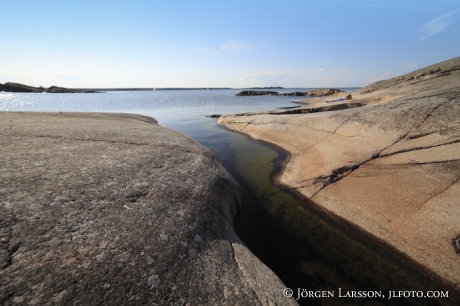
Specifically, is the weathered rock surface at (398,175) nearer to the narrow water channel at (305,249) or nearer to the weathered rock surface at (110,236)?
the narrow water channel at (305,249)

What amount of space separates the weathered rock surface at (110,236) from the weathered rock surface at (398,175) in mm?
3361

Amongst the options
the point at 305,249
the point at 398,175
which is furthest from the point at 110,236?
the point at 398,175

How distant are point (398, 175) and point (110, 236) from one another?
678 centimetres

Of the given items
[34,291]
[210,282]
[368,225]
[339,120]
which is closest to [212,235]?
[210,282]

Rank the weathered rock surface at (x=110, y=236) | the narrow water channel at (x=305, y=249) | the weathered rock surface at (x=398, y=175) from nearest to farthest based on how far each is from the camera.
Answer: the weathered rock surface at (x=110, y=236) < the narrow water channel at (x=305, y=249) < the weathered rock surface at (x=398, y=175)

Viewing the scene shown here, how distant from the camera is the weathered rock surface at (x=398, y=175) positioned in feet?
13.2

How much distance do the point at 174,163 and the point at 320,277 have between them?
12.3 feet

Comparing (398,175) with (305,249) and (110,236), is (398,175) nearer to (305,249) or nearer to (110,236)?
(305,249)

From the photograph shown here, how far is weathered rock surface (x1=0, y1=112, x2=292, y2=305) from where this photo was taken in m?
1.69

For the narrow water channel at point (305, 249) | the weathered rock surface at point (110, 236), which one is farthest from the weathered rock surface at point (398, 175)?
the weathered rock surface at point (110, 236)

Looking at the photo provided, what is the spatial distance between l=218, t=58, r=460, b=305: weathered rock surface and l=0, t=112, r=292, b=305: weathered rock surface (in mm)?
3361

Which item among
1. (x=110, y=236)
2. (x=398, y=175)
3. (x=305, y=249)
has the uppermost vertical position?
(x=110, y=236)

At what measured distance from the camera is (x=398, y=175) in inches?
217

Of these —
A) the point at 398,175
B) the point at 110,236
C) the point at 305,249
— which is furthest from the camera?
the point at 398,175
